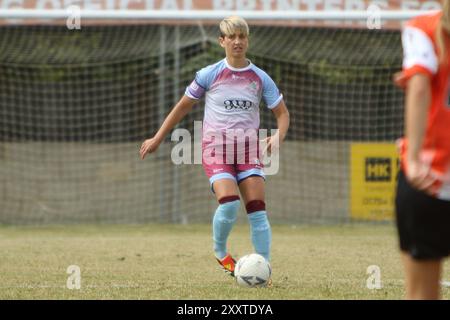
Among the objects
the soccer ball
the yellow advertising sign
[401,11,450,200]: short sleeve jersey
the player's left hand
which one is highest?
[401,11,450,200]: short sleeve jersey

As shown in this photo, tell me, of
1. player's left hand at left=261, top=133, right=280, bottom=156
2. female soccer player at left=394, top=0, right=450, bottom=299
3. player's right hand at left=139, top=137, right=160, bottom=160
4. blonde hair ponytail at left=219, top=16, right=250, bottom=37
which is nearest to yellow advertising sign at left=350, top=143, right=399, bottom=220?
player's left hand at left=261, top=133, right=280, bottom=156

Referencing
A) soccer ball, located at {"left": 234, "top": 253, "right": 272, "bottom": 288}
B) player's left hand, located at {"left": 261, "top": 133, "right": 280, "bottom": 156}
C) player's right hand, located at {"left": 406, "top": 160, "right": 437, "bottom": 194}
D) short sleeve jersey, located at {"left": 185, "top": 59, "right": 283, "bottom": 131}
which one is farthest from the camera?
short sleeve jersey, located at {"left": 185, "top": 59, "right": 283, "bottom": 131}

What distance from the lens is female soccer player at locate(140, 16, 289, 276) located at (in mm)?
7324

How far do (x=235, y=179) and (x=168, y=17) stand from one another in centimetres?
644

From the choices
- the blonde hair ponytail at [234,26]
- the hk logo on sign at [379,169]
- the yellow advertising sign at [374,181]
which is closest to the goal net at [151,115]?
the yellow advertising sign at [374,181]

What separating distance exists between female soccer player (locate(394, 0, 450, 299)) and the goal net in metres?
11.7

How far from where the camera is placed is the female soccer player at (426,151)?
3672 millimetres

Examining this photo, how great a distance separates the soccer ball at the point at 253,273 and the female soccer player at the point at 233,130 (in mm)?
528

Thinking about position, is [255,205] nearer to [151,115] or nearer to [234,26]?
[234,26]

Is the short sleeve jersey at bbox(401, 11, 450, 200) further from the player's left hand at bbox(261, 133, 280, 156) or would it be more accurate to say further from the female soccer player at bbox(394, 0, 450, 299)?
the player's left hand at bbox(261, 133, 280, 156)

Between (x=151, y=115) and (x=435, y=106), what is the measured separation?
13215mm

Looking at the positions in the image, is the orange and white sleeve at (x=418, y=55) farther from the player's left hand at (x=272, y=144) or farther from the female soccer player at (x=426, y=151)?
the player's left hand at (x=272, y=144)
